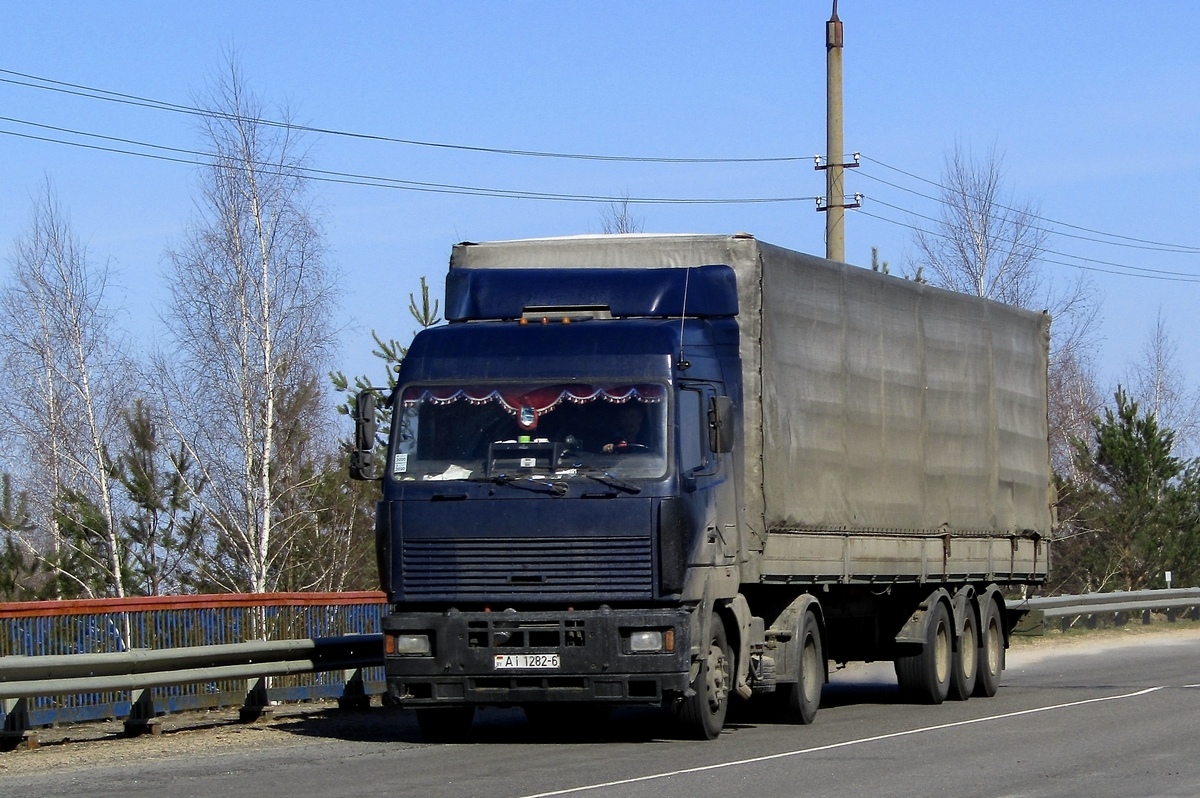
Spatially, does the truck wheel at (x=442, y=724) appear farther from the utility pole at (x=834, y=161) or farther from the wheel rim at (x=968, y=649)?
the utility pole at (x=834, y=161)

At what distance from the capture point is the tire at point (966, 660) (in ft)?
60.8

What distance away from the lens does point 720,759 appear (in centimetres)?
1223

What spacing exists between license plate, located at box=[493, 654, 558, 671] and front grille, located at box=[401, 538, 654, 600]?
1.49 feet

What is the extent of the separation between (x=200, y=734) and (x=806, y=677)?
17.2ft

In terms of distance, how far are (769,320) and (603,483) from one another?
2.49 m

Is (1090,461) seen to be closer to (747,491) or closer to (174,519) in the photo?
(174,519)

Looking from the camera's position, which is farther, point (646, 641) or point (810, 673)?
point (810, 673)

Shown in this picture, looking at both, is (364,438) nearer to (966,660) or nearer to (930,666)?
(930,666)

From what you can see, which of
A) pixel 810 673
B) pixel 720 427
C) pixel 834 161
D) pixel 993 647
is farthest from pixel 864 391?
pixel 834 161

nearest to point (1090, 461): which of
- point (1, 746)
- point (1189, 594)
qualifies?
point (1189, 594)

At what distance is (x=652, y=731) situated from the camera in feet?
48.4

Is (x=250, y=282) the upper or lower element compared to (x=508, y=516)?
upper

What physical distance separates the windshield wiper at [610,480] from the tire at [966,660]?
7152 mm

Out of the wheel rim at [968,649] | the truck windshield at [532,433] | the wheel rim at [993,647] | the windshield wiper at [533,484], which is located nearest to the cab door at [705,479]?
the truck windshield at [532,433]
